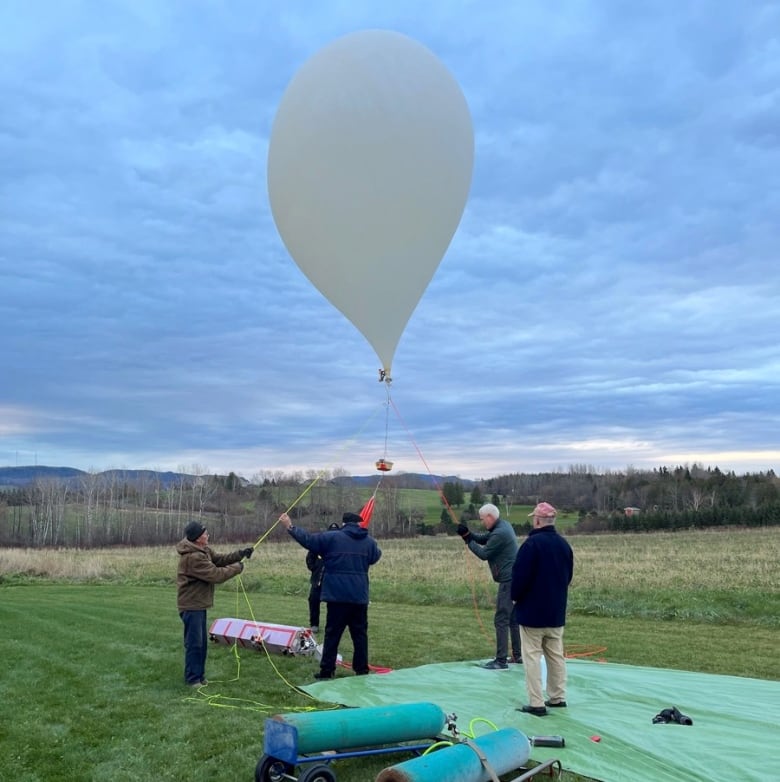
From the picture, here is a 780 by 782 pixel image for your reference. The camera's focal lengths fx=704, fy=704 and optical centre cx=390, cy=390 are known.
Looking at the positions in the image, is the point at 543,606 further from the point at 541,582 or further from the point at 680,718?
the point at 680,718

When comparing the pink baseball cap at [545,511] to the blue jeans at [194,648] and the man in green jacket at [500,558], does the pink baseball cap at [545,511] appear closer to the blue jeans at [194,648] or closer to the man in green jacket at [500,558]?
the man in green jacket at [500,558]

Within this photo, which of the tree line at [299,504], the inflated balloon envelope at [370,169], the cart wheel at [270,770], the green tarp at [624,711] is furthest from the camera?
the tree line at [299,504]

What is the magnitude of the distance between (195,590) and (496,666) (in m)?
3.46

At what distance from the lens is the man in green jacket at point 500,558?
8203 mm

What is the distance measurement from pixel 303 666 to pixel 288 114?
6302 millimetres

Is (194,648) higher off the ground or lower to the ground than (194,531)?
lower

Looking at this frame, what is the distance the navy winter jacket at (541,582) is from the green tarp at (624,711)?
82 cm

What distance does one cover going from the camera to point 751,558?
82.1 feet

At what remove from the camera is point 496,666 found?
26.2ft

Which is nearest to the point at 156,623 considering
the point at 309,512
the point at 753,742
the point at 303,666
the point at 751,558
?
the point at 303,666

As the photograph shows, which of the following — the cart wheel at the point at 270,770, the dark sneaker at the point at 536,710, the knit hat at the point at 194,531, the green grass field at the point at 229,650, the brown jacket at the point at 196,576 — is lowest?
the green grass field at the point at 229,650

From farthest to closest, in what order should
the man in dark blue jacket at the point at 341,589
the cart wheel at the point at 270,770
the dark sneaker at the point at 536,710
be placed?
the man in dark blue jacket at the point at 341,589 → the dark sneaker at the point at 536,710 → the cart wheel at the point at 270,770

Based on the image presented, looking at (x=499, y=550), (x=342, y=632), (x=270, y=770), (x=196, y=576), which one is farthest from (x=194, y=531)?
(x=499, y=550)

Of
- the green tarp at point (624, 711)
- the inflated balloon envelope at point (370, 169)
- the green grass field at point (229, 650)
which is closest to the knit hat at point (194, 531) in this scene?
the green grass field at point (229, 650)
